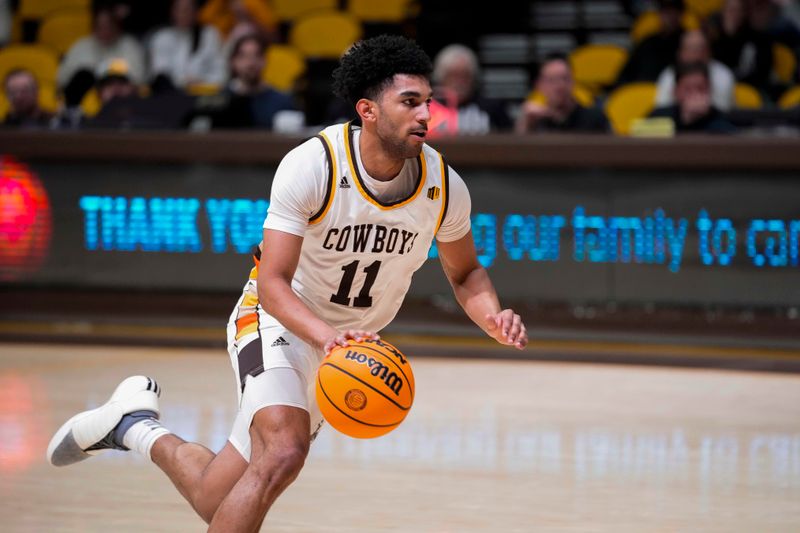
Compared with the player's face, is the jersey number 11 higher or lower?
lower

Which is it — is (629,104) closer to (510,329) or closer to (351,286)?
(351,286)

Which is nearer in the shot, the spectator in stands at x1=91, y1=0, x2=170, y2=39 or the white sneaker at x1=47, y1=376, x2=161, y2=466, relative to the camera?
the white sneaker at x1=47, y1=376, x2=161, y2=466

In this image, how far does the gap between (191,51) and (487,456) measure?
835 centimetres

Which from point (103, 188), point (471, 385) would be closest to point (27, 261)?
point (103, 188)

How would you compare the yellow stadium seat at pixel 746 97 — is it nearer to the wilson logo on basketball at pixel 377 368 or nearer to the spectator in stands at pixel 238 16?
→ the spectator in stands at pixel 238 16

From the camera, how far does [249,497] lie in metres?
4.17

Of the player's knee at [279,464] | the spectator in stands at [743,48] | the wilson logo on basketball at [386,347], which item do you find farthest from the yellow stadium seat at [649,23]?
the player's knee at [279,464]

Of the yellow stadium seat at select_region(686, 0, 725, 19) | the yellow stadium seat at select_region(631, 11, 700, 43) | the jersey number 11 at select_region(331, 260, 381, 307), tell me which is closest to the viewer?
the jersey number 11 at select_region(331, 260, 381, 307)

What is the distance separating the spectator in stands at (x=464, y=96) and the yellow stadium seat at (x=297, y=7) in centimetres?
455

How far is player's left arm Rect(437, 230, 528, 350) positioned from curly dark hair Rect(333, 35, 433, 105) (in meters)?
0.76

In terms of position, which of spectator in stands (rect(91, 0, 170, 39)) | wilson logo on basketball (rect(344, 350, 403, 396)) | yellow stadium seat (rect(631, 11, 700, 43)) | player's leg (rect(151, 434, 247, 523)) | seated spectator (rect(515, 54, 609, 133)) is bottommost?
player's leg (rect(151, 434, 247, 523))

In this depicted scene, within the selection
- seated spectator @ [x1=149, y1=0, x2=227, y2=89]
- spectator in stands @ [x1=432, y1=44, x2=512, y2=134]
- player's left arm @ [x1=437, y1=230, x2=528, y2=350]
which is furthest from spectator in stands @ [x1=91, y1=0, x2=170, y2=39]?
player's left arm @ [x1=437, y1=230, x2=528, y2=350]

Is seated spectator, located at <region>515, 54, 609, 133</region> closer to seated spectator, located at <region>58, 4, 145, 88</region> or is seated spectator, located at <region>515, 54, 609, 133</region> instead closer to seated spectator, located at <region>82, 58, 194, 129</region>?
seated spectator, located at <region>82, 58, 194, 129</region>

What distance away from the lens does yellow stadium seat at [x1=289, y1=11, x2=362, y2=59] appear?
14.4m
